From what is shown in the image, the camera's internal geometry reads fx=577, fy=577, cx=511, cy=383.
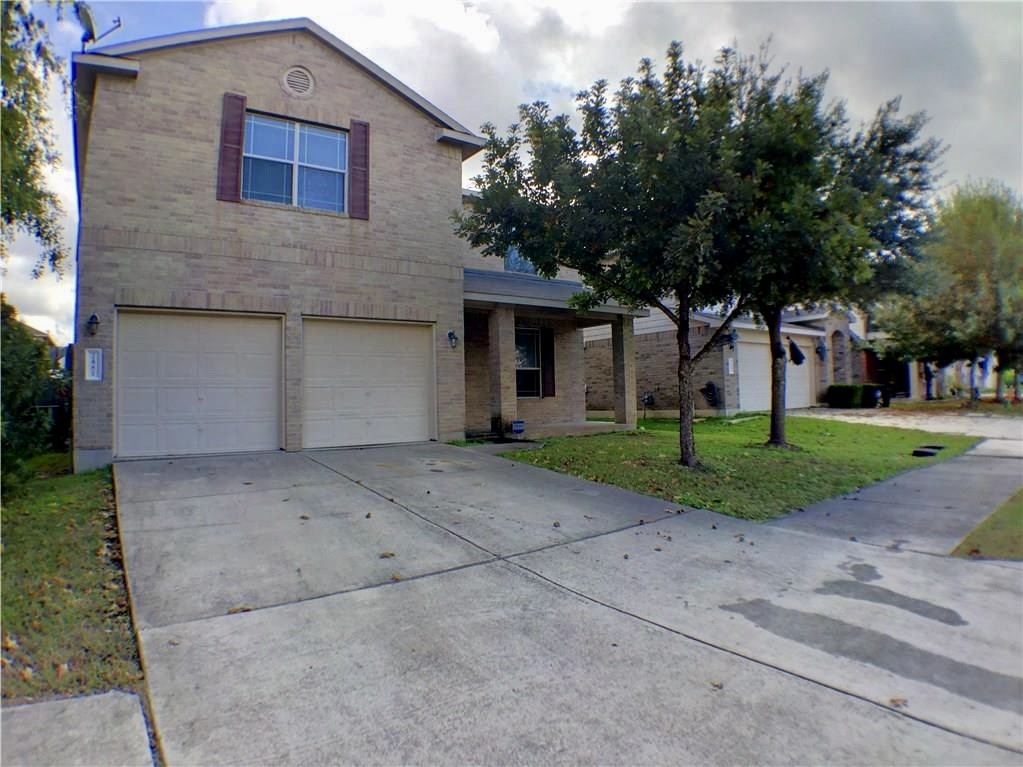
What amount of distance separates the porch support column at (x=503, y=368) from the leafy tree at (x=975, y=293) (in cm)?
1567

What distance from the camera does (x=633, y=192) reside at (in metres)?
8.62

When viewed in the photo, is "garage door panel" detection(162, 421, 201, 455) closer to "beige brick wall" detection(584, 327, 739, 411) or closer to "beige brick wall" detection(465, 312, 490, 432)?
"beige brick wall" detection(465, 312, 490, 432)

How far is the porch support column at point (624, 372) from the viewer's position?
51.7ft

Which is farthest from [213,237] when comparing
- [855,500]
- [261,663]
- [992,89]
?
[992,89]

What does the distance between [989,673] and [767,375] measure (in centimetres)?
1992

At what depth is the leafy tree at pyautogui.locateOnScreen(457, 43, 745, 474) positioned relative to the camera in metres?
7.92

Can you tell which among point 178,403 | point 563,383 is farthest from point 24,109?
point 563,383

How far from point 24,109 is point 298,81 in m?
6.58

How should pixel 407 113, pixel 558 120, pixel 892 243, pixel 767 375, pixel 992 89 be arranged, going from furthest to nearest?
1. pixel 767 375
2. pixel 407 113
3. pixel 892 243
4. pixel 558 120
5. pixel 992 89

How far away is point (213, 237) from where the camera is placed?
33.1 feet

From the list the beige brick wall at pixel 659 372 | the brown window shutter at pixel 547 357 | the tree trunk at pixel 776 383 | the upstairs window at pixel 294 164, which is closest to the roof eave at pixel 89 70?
the upstairs window at pixel 294 164

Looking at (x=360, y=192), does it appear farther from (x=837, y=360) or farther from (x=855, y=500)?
(x=837, y=360)

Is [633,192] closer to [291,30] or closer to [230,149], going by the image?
[230,149]

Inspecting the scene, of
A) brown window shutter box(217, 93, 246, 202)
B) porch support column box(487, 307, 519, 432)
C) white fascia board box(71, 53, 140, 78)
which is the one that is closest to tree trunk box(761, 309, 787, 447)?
porch support column box(487, 307, 519, 432)
